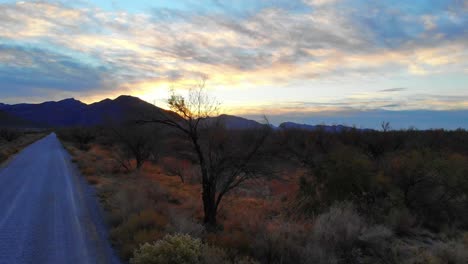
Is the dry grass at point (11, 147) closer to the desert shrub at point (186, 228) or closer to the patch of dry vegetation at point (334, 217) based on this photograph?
the patch of dry vegetation at point (334, 217)

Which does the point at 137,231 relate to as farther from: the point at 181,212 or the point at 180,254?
the point at 181,212

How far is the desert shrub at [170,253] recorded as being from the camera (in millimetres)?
7798

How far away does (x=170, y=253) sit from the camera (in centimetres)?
791

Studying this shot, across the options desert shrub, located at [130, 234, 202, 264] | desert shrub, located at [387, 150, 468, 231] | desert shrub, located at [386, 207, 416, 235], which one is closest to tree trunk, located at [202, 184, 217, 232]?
desert shrub, located at [130, 234, 202, 264]

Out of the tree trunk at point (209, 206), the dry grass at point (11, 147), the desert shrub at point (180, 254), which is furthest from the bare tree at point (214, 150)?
the dry grass at point (11, 147)

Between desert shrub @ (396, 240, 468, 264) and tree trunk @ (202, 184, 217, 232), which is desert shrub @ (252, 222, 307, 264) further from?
tree trunk @ (202, 184, 217, 232)

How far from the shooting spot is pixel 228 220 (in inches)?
563

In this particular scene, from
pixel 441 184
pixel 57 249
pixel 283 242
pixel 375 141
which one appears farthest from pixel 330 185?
pixel 375 141

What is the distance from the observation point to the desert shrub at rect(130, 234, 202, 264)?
7798mm

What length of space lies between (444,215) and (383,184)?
96.4 inches

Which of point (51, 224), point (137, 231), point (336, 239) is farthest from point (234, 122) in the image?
point (51, 224)

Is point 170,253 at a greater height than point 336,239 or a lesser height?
greater

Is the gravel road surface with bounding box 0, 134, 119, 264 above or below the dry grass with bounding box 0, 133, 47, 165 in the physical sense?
below

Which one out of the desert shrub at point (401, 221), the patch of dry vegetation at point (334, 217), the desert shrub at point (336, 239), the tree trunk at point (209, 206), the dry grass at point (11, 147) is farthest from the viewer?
the dry grass at point (11, 147)
